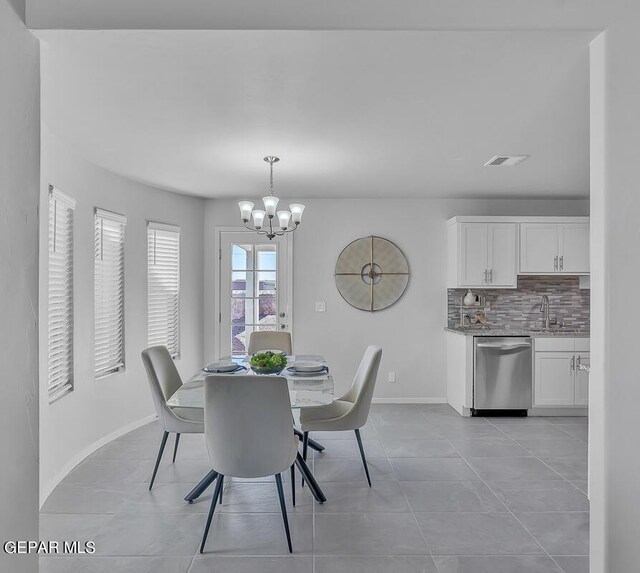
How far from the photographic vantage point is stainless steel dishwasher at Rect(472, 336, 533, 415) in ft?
15.4

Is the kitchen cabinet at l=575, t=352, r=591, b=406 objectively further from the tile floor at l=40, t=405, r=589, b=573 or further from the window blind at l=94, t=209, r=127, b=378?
the window blind at l=94, t=209, r=127, b=378

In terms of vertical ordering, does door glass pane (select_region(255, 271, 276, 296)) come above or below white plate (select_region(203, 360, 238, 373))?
above

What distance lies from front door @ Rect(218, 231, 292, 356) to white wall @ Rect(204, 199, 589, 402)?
0.65 ft

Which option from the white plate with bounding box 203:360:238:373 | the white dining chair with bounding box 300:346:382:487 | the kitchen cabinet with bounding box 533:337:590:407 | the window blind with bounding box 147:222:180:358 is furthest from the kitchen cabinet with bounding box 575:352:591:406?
the window blind with bounding box 147:222:180:358

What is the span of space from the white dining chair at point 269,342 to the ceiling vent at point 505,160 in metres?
2.34

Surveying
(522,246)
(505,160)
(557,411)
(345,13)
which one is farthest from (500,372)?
(345,13)

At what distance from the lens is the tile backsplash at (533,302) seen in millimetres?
5281

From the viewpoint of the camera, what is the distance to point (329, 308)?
527 cm

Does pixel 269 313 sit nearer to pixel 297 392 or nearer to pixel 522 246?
pixel 297 392

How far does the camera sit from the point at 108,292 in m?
4.02

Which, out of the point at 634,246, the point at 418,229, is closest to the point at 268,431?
the point at 634,246

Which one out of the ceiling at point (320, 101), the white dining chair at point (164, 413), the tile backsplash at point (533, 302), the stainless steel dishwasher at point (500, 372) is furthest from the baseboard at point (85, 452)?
the tile backsplash at point (533, 302)

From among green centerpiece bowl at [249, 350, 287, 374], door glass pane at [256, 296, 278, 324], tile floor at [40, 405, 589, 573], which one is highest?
door glass pane at [256, 296, 278, 324]

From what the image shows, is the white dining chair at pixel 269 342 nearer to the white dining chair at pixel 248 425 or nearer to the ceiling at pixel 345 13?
the white dining chair at pixel 248 425
